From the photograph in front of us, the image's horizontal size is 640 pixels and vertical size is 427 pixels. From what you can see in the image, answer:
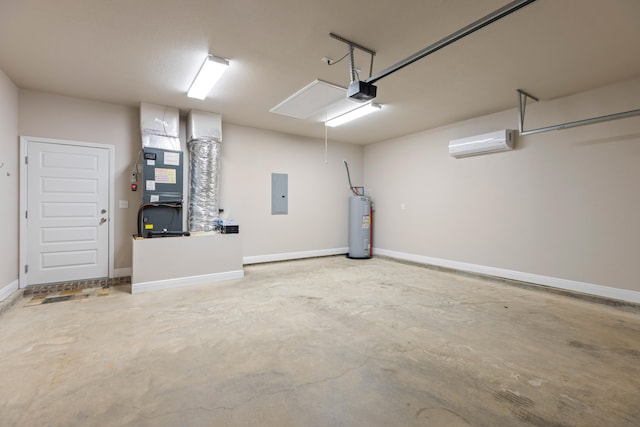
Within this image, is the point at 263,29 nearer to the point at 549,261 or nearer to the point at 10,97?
the point at 10,97

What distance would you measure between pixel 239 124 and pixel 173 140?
135 centimetres

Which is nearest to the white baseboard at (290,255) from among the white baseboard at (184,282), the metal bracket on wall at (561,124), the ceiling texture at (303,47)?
the white baseboard at (184,282)

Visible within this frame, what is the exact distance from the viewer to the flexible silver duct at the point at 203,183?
470 cm

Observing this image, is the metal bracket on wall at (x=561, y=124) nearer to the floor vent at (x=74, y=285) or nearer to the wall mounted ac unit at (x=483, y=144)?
the wall mounted ac unit at (x=483, y=144)

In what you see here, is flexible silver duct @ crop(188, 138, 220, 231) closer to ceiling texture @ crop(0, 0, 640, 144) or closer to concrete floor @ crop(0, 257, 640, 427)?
ceiling texture @ crop(0, 0, 640, 144)

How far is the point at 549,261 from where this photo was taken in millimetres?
4168

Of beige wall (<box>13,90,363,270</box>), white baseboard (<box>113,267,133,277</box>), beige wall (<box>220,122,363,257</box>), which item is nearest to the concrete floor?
white baseboard (<box>113,267,133,277</box>)

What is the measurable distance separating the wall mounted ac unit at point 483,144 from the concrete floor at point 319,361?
2240 millimetres

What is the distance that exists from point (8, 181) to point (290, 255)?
4.32 meters

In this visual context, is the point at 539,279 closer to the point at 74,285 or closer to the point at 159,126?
the point at 159,126

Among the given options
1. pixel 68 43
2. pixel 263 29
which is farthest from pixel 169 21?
pixel 68 43

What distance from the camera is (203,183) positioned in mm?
4727

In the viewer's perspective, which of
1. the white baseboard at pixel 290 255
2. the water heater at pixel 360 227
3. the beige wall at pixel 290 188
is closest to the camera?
the beige wall at pixel 290 188

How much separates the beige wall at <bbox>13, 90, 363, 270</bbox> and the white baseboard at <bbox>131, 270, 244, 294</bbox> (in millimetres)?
894
